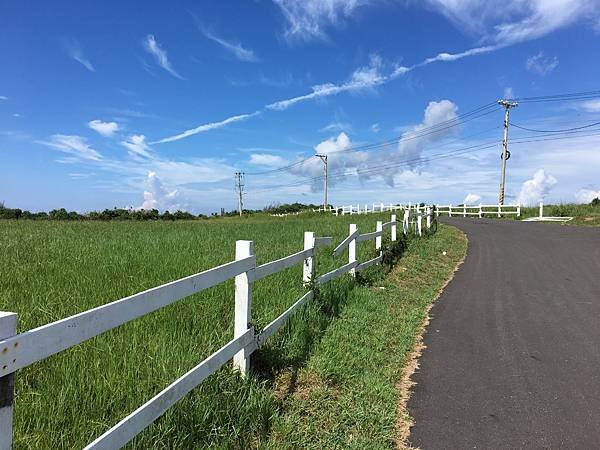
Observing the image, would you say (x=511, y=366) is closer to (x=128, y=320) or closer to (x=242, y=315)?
(x=242, y=315)

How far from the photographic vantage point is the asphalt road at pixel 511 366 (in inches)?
166

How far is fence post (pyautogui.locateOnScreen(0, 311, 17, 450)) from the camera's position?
1.98 metres

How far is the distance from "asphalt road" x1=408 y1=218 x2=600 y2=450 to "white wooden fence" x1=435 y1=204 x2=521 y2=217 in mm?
34607

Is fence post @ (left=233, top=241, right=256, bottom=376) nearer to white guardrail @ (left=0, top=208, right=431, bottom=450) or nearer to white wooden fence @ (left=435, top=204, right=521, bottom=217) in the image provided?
white guardrail @ (left=0, top=208, right=431, bottom=450)

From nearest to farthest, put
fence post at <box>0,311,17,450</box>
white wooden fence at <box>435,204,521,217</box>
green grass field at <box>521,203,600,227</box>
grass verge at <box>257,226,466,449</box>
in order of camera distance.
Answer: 1. fence post at <box>0,311,17,450</box>
2. grass verge at <box>257,226,466,449</box>
3. green grass field at <box>521,203,600,227</box>
4. white wooden fence at <box>435,204,521,217</box>

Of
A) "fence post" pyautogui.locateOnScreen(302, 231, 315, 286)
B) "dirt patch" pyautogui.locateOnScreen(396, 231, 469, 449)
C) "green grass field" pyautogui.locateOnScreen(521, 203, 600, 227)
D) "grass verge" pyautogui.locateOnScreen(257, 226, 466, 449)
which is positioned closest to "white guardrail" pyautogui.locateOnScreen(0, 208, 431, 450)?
"grass verge" pyautogui.locateOnScreen(257, 226, 466, 449)

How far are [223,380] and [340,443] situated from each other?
119 centimetres

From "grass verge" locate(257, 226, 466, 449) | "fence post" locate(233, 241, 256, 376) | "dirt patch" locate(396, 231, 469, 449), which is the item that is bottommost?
"dirt patch" locate(396, 231, 469, 449)

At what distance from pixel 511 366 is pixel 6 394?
5.52 m

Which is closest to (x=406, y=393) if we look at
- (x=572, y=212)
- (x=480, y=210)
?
(x=572, y=212)

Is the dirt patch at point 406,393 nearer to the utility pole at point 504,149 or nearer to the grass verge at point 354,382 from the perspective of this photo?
the grass verge at point 354,382

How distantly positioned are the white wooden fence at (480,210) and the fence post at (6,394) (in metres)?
45.6

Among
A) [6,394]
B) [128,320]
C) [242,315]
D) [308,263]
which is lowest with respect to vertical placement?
[242,315]

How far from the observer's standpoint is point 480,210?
48000 millimetres
